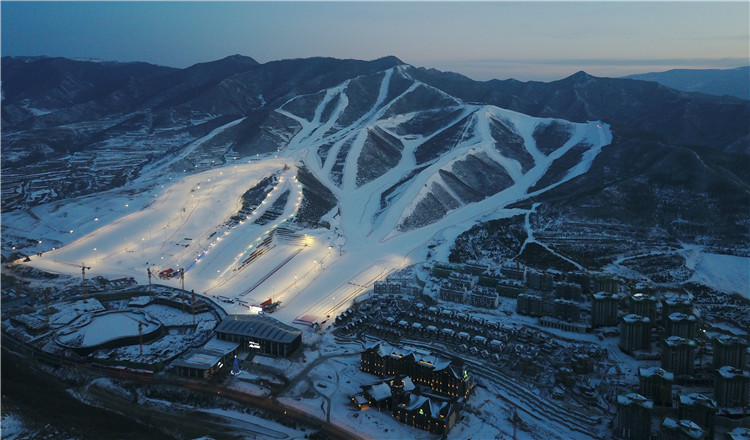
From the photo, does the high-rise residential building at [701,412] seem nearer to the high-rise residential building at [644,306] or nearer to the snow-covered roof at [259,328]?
the high-rise residential building at [644,306]

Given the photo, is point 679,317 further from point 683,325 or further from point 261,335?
point 261,335

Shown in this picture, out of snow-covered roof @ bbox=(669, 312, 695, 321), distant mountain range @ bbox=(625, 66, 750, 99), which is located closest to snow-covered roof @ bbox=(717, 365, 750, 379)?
snow-covered roof @ bbox=(669, 312, 695, 321)

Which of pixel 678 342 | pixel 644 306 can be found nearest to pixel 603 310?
pixel 644 306

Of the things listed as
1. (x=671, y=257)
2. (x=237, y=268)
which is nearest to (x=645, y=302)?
(x=671, y=257)

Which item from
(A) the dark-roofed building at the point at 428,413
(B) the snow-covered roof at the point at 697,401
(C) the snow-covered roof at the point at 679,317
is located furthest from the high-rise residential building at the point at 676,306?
(A) the dark-roofed building at the point at 428,413

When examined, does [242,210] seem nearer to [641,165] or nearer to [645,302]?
[645,302]

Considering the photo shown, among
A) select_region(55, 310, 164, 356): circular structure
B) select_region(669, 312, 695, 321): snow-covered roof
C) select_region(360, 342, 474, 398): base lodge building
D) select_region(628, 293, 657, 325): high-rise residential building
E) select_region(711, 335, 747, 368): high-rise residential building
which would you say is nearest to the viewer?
select_region(360, 342, 474, 398): base lodge building

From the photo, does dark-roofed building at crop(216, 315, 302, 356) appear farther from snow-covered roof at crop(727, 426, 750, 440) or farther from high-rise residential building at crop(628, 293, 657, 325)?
snow-covered roof at crop(727, 426, 750, 440)
